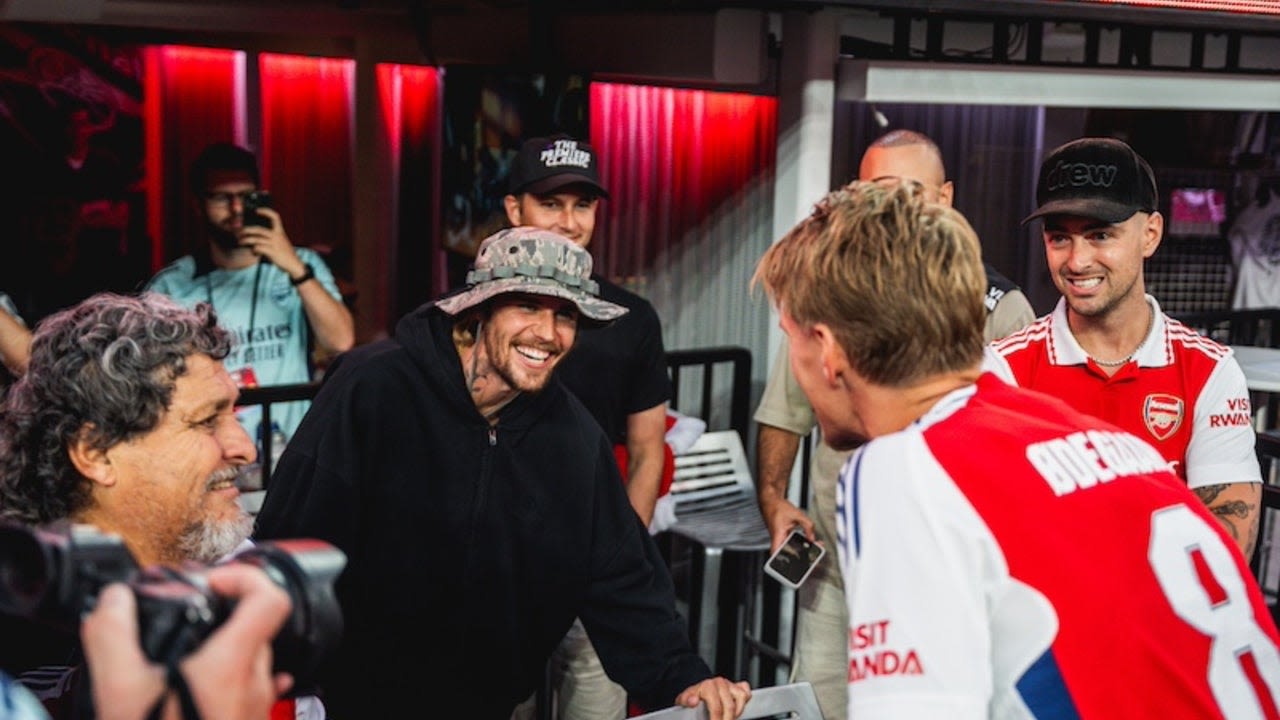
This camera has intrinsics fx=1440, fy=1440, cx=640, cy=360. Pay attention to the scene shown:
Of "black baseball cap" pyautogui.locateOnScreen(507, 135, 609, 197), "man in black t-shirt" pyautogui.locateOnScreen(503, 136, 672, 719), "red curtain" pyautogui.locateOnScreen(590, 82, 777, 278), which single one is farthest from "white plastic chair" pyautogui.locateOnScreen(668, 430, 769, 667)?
"black baseball cap" pyautogui.locateOnScreen(507, 135, 609, 197)

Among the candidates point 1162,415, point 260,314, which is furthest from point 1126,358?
point 260,314

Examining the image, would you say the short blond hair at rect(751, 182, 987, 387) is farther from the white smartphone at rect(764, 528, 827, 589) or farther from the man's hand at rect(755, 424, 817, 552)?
the man's hand at rect(755, 424, 817, 552)

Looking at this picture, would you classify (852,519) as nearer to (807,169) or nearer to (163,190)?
(807,169)

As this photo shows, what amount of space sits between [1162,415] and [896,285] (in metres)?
1.65

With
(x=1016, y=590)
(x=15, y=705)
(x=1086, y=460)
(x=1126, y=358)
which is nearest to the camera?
(x=15, y=705)

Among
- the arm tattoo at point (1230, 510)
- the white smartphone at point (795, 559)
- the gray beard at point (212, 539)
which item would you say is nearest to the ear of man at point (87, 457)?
the gray beard at point (212, 539)

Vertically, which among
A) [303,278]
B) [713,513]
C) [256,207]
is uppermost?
[256,207]

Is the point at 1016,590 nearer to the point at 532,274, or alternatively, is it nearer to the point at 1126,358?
the point at 532,274

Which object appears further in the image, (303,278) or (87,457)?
(303,278)

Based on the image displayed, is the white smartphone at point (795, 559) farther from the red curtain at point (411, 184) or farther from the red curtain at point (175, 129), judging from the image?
the red curtain at point (175, 129)

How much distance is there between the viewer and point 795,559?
11.9ft

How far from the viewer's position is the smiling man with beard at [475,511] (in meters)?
2.96

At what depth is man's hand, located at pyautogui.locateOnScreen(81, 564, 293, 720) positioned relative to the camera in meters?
1.35

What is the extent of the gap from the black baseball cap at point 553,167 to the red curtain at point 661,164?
1487 millimetres
